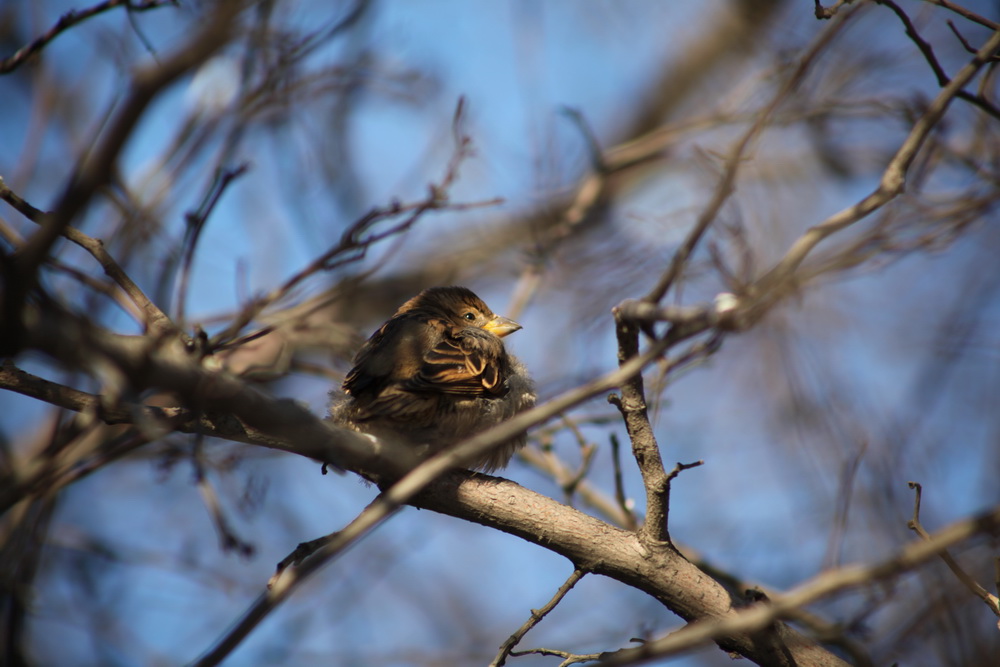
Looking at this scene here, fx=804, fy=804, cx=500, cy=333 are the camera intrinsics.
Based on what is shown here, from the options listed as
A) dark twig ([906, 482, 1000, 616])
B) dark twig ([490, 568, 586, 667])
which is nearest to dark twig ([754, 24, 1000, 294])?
dark twig ([906, 482, 1000, 616])

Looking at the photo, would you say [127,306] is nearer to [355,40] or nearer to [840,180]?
[355,40]

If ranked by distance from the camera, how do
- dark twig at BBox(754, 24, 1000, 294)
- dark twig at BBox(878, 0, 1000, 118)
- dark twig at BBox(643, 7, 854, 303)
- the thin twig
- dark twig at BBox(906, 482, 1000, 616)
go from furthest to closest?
dark twig at BBox(878, 0, 1000, 118)
dark twig at BBox(906, 482, 1000, 616)
dark twig at BBox(754, 24, 1000, 294)
dark twig at BBox(643, 7, 854, 303)
the thin twig

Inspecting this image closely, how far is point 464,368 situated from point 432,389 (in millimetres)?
249

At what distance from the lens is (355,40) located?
20.5ft

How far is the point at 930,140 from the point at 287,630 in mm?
5589

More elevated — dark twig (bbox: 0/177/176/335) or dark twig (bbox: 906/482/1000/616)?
dark twig (bbox: 0/177/176/335)

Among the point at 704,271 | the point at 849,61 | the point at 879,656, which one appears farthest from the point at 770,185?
the point at 879,656

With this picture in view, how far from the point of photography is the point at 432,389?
144 inches

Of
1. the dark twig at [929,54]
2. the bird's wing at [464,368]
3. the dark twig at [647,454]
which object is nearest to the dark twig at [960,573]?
the dark twig at [647,454]

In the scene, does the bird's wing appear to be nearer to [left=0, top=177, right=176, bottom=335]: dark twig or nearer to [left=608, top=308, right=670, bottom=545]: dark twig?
[left=608, top=308, right=670, bottom=545]: dark twig

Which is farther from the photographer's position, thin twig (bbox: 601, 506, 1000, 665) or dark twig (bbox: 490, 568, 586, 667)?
dark twig (bbox: 490, 568, 586, 667)

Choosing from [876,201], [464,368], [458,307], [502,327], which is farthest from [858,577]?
[458,307]

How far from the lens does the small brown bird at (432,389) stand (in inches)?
144

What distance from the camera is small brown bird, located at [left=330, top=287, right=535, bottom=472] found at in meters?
3.65
